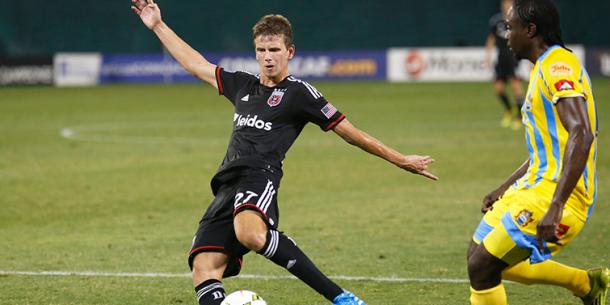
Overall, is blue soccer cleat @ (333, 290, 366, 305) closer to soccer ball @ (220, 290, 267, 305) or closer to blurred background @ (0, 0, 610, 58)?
soccer ball @ (220, 290, 267, 305)

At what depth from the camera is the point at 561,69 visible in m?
4.95

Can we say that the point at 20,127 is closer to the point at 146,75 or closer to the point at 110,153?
the point at 110,153

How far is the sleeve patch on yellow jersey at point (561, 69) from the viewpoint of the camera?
4934 mm

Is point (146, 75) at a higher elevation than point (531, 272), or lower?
lower

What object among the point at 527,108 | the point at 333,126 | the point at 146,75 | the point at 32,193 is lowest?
the point at 146,75

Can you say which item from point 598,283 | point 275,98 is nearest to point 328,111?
point 275,98

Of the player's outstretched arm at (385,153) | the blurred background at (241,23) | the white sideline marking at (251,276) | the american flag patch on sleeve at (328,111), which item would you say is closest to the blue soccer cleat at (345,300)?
the player's outstretched arm at (385,153)

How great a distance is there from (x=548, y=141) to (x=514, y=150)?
10.9 metres

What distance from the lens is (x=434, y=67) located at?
35.3 m

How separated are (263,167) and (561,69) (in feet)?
5.91

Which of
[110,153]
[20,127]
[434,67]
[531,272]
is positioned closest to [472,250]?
[531,272]

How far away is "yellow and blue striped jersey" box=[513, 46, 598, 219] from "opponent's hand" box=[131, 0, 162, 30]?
2566 mm

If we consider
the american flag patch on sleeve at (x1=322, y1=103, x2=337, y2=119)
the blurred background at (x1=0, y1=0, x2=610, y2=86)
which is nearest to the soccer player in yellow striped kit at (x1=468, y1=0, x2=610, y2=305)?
the american flag patch on sleeve at (x1=322, y1=103, x2=337, y2=119)

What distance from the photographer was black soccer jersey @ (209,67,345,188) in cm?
591
